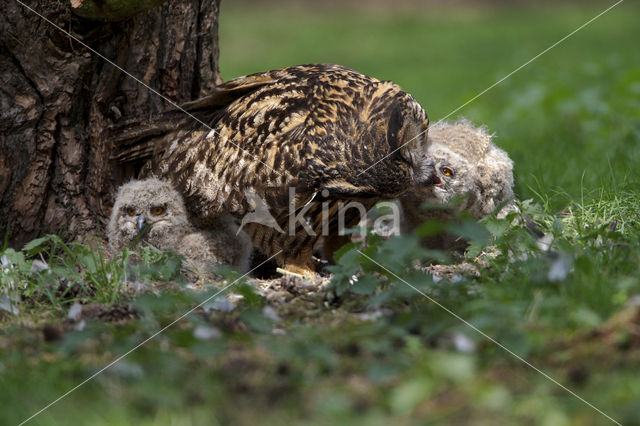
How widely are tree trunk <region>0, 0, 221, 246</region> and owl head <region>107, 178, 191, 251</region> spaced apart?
19cm

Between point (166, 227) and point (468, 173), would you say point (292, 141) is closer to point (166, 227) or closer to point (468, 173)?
point (166, 227)

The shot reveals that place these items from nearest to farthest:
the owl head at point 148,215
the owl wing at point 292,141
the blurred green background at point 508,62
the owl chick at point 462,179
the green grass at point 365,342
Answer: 1. the green grass at point 365,342
2. the owl wing at point 292,141
3. the owl head at point 148,215
4. the owl chick at point 462,179
5. the blurred green background at point 508,62

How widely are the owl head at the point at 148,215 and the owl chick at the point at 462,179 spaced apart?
1559mm

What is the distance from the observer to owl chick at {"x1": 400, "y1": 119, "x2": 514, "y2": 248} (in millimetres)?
4703

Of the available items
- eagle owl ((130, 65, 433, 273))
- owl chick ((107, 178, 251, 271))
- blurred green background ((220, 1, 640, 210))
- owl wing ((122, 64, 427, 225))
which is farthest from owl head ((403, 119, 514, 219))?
owl chick ((107, 178, 251, 271))

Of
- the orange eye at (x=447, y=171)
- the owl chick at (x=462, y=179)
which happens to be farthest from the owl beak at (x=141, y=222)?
the orange eye at (x=447, y=171)

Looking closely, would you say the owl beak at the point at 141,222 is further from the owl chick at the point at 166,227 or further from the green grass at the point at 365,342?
the green grass at the point at 365,342

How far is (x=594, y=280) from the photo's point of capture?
117 inches

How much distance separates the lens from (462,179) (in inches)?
186

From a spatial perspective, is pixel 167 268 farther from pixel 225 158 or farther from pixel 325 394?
pixel 325 394

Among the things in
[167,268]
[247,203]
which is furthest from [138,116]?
[167,268]

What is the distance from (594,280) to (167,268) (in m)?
2.11

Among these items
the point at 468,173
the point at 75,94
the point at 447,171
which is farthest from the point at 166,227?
the point at 468,173

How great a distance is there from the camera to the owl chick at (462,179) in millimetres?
4703
